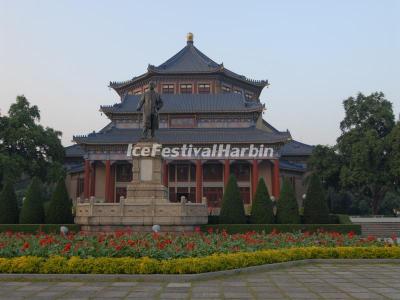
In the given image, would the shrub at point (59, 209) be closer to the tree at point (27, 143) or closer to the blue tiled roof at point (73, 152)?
the tree at point (27, 143)

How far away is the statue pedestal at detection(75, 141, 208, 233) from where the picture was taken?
2405 cm

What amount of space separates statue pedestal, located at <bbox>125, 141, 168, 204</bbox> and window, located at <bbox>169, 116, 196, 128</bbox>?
25.8 meters

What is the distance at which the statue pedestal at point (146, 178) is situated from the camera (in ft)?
80.7

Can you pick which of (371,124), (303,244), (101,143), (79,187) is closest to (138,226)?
(303,244)

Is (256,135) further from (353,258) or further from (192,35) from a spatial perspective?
(353,258)

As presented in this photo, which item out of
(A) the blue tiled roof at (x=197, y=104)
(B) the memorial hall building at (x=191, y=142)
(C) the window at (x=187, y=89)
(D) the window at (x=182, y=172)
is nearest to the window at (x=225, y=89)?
(B) the memorial hall building at (x=191, y=142)

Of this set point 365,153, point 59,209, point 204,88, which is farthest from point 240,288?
point 204,88

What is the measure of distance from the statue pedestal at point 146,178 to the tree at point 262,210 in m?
6.66

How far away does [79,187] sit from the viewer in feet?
175

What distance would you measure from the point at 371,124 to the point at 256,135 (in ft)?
39.1

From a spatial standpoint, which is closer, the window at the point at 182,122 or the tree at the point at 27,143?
the tree at the point at 27,143

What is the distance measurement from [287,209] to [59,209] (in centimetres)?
1478

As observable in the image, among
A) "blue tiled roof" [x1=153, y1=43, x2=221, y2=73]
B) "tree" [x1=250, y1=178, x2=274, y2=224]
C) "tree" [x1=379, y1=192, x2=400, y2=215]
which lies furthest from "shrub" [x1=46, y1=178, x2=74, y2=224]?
"tree" [x1=379, y1=192, x2=400, y2=215]

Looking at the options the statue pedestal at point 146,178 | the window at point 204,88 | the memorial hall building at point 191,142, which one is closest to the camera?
the statue pedestal at point 146,178
